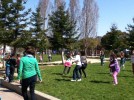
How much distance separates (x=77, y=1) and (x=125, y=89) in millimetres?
48893

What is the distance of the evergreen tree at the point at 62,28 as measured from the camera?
3906cm

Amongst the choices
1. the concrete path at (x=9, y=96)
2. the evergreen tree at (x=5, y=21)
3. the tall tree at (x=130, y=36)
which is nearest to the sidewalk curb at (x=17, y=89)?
the concrete path at (x=9, y=96)

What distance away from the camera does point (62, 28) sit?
39.3 m

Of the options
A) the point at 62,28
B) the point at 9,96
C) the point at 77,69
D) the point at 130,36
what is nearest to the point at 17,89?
the point at 9,96

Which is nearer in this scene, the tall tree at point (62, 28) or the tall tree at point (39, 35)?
the tall tree at point (39, 35)

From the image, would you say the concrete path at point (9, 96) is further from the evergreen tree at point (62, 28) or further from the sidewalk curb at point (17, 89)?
the evergreen tree at point (62, 28)

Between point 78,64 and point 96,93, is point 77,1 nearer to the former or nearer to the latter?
point 78,64

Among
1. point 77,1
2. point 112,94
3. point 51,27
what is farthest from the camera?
point 77,1

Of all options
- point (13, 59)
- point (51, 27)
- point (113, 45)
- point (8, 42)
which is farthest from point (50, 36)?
point (13, 59)

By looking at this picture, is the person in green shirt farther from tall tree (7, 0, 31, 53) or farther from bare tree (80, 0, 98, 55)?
bare tree (80, 0, 98, 55)

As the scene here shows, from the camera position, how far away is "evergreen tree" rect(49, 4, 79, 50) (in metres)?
39.1

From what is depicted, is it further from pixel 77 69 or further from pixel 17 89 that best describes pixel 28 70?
pixel 77 69

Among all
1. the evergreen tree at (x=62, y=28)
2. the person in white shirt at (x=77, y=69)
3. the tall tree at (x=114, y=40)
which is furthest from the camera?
the tall tree at (x=114, y=40)

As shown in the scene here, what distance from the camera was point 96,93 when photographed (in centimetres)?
1183
